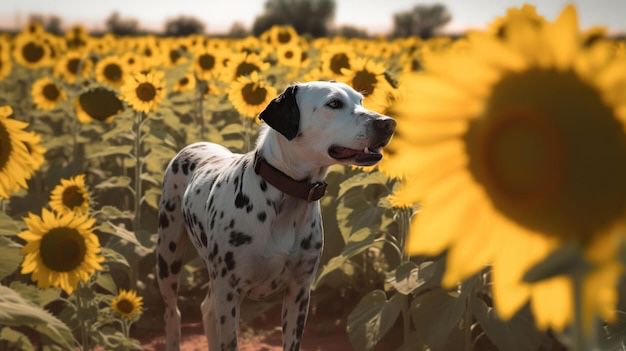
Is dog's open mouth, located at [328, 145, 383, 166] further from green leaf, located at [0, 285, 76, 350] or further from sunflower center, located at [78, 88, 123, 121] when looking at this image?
sunflower center, located at [78, 88, 123, 121]

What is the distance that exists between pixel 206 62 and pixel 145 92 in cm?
246

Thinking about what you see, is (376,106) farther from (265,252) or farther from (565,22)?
(565,22)

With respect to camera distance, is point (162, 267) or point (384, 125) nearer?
point (384, 125)

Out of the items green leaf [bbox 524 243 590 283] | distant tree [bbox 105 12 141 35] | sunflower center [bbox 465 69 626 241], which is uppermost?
sunflower center [bbox 465 69 626 241]

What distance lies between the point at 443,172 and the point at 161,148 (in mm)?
5748

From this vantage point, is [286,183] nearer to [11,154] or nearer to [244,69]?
[11,154]

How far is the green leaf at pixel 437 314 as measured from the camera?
4.20 m

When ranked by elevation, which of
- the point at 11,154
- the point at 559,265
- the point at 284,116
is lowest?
the point at 11,154

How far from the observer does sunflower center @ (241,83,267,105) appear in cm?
674

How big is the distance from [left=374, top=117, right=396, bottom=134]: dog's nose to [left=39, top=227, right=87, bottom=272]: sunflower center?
1505mm

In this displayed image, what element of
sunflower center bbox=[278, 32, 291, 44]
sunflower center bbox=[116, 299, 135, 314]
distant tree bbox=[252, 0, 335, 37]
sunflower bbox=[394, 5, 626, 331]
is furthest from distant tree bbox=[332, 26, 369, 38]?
sunflower bbox=[394, 5, 626, 331]

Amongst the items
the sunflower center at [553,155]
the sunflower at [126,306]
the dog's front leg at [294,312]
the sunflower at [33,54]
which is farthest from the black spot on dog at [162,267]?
the sunflower at [33,54]

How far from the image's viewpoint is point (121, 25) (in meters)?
40.2

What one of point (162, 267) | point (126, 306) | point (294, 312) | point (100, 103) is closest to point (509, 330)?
point (294, 312)
